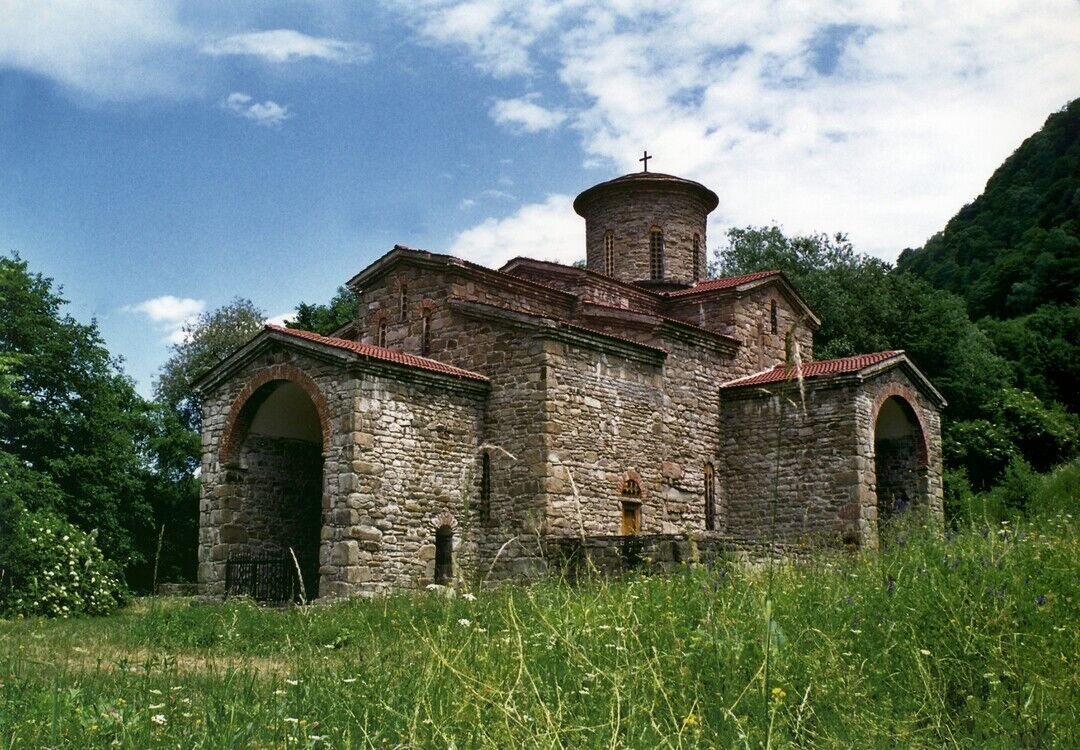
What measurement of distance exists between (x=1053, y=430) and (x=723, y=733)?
28.3m

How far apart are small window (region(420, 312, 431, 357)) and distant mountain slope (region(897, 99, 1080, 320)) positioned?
27.2m

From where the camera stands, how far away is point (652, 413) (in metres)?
18.5

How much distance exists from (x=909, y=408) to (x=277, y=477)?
13.5 m

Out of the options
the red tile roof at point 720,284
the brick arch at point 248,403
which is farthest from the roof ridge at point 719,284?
the brick arch at point 248,403

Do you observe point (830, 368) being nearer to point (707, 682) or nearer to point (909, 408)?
point (909, 408)

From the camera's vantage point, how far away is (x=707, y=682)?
15.5 feet

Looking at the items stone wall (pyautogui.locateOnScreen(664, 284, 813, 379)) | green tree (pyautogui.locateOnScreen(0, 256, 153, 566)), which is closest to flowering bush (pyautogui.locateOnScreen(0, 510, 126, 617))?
green tree (pyautogui.locateOnScreen(0, 256, 153, 566))

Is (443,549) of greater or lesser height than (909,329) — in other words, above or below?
below

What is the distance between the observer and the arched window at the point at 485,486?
1672 cm

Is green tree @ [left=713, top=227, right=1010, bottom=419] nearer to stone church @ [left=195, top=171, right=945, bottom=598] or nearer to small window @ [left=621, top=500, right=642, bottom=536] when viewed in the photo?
stone church @ [left=195, top=171, right=945, bottom=598]

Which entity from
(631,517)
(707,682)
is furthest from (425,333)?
(707,682)

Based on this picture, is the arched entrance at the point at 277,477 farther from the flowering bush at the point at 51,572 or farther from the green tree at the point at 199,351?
the green tree at the point at 199,351

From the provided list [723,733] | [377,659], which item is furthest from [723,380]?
[723,733]

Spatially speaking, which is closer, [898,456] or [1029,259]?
[898,456]
